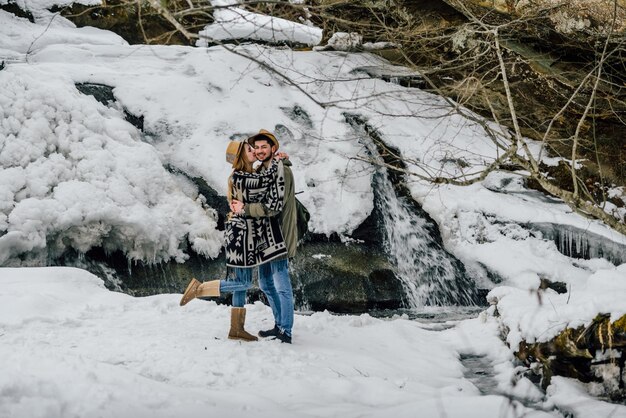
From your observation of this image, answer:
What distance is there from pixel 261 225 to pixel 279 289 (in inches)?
20.0

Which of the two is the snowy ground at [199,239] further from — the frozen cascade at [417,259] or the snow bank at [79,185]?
the frozen cascade at [417,259]

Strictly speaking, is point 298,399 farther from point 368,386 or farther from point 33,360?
point 33,360

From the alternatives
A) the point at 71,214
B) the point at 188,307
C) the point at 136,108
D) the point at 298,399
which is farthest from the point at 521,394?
the point at 136,108

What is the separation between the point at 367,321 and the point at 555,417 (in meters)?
2.51

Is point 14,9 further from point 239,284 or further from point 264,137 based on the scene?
point 239,284

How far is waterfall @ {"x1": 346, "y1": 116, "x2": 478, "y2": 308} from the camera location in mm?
8289

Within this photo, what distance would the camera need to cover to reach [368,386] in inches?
139

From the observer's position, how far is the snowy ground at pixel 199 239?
10.3 feet

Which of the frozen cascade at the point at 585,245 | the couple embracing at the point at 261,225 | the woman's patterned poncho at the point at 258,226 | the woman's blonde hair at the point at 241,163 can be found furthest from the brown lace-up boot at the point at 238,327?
the frozen cascade at the point at 585,245

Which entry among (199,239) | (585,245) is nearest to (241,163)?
(199,239)

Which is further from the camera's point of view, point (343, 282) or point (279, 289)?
point (343, 282)

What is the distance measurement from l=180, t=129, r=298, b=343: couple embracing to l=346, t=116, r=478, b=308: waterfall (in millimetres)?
3810

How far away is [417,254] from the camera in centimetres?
863

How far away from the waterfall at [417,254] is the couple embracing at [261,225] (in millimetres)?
3810
